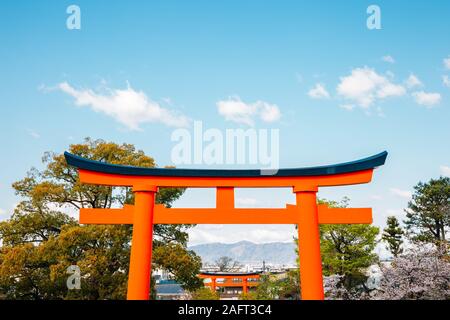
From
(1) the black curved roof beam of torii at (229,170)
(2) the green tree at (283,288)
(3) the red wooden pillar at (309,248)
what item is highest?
(1) the black curved roof beam of torii at (229,170)

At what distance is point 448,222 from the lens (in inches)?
1131

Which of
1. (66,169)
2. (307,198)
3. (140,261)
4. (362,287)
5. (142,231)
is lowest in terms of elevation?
(362,287)

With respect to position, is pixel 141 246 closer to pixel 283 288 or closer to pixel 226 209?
pixel 226 209

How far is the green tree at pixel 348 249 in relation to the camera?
2097 centimetres

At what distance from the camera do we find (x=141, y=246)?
965 centimetres

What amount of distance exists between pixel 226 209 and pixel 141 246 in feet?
7.85

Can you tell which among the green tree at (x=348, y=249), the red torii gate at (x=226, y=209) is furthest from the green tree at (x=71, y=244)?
the green tree at (x=348, y=249)

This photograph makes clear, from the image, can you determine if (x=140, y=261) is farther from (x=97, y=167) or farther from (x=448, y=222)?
(x=448, y=222)

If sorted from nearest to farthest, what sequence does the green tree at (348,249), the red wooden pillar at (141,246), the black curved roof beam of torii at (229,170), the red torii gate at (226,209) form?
the red wooden pillar at (141,246), the red torii gate at (226,209), the black curved roof beam of torii at (229,170), the green tree at (348,249)

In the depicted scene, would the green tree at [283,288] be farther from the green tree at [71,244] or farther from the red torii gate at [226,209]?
the red torii gate at [226,209]

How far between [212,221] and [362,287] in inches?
687

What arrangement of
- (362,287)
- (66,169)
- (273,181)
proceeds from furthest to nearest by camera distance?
(362,287), (66,169), (273,181)

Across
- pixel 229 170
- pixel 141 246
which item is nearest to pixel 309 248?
pixel 229 170

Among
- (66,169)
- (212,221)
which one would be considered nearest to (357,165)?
(212,221)
